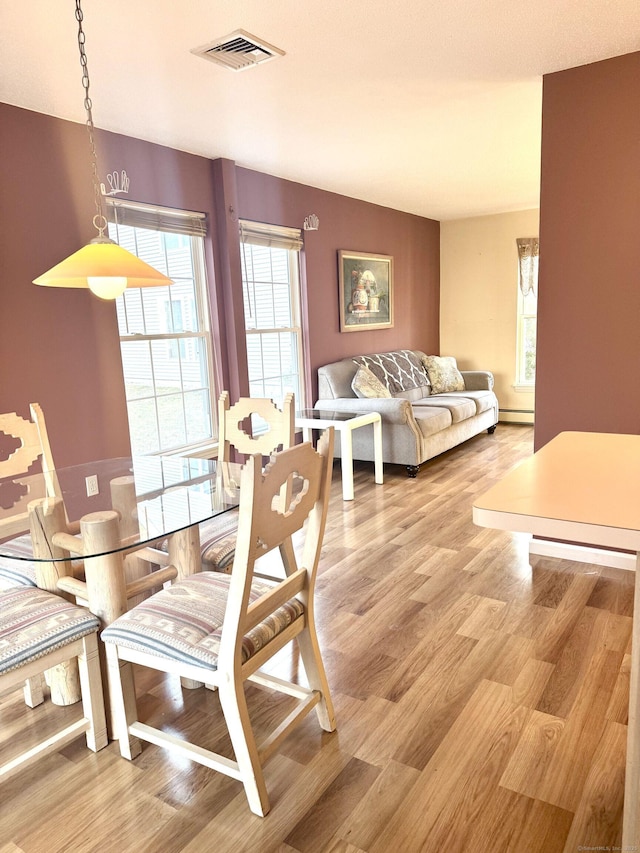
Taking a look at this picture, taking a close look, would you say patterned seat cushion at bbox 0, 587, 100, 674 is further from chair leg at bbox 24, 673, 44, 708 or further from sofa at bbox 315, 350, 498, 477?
sofa at bbox 315, 350, 498, 477

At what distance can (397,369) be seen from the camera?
575 cm

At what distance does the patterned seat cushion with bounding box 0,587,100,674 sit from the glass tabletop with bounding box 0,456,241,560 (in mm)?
183

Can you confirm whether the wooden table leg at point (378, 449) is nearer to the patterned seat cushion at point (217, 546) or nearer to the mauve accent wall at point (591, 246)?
the mauve accent wall at point (591, 246)

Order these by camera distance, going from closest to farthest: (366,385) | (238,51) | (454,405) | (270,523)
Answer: (270,523)
(238,51)
(366,385)
(454,405)

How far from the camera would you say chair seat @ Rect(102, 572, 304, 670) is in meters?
1.50

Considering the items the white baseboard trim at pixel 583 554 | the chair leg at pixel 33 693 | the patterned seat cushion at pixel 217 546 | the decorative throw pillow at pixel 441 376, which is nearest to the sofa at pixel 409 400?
the decorative throw pillow at pixel 441 376

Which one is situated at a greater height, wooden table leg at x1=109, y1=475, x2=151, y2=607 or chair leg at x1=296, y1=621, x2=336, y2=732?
wooden table leg at x1=109, y1=475, x2=151, y2=607

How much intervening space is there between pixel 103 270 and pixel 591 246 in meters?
2.24

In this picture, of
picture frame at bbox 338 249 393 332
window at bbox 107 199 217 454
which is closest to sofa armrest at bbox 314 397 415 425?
picture frame at bbox 338 249 393 332

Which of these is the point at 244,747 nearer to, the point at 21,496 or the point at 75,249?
the point at 21,496

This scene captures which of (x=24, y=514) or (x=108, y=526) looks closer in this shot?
(x=108, y=526)

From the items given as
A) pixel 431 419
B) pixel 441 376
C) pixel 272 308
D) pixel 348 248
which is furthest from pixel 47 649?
pixel 441 376

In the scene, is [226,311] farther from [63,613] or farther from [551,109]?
[63,613]

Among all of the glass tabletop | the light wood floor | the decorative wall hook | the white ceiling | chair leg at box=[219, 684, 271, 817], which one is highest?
the white ceiling
